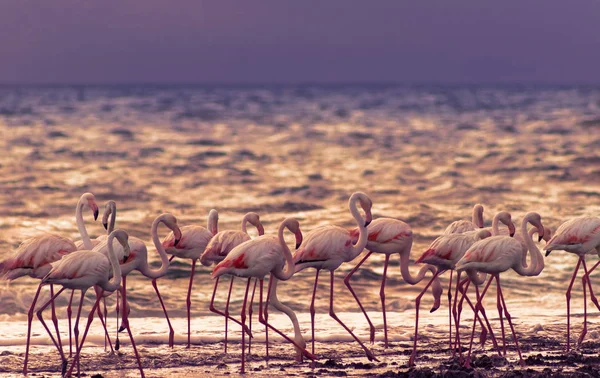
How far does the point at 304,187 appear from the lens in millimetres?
20672

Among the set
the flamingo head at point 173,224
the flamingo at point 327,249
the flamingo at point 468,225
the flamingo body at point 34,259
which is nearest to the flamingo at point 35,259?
the flamingo body at point 34,259

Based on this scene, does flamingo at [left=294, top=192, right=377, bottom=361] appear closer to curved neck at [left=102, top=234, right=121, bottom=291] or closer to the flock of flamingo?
the flock of flamingo

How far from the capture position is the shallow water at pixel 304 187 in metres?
9.79

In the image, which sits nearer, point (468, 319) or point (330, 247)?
point (330, 247)

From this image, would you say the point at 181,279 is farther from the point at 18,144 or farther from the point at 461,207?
the point at 18,144

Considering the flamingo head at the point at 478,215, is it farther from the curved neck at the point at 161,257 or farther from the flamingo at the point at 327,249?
the curved neck at the point at 161,257

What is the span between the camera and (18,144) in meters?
32.6

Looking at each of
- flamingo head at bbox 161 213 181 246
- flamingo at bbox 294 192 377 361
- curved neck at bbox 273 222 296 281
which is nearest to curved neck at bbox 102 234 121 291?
flamingo head at bbox 161 213 181 246

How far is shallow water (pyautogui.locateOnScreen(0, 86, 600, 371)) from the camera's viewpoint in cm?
979

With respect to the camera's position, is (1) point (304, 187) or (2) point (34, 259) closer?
(2) point (34, 259)

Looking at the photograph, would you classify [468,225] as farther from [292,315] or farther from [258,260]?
[258,260]

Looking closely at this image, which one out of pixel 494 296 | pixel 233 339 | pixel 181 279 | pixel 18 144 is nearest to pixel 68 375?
pixel 233 339

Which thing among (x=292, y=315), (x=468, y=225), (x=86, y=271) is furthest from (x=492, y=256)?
(x=86, y=271)

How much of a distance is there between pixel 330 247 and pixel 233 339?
1441 mm
